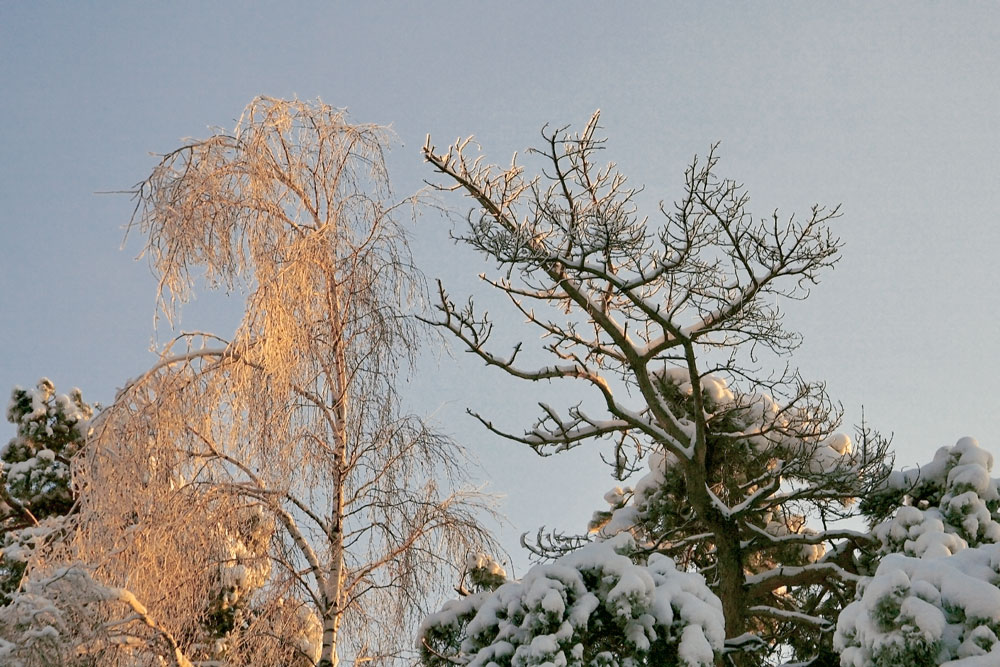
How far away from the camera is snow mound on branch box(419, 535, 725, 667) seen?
5.98 m

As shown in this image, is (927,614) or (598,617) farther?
(598,617)

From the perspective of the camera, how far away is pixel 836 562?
33.1ft

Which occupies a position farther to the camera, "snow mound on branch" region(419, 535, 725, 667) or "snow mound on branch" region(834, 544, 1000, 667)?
"snow mound on branch" region(419, 535, 725, 667)

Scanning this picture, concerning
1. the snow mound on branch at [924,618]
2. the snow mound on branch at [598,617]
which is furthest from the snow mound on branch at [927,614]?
the snow mound on branch at [598,617]

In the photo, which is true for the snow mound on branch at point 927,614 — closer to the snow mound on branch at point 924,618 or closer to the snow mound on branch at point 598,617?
the snow mound on branch at point 924,618

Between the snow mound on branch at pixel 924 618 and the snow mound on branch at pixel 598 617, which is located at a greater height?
the snow mound on branch at pixel 598 617

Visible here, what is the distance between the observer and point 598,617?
6.22 meters

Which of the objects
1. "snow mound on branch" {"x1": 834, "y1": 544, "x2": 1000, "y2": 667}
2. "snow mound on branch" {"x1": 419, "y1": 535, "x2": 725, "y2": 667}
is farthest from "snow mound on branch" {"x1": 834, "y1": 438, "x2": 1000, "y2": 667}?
"snow mound on branch" {"x1": 419, "y1": 535, "x2": 725, "y2": 667}

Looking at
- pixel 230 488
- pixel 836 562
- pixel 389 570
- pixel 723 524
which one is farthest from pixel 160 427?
pixel 836 562

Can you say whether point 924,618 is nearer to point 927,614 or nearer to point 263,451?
point 927,614

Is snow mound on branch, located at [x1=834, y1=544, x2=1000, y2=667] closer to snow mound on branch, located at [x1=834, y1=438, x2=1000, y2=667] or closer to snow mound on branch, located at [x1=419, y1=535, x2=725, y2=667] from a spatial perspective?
snow mound on branch, located at [x1=834, y1=438, x2=1000, y2=667]

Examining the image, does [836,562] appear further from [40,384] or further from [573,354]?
[40,384]

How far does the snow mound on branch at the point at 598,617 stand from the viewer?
5.98 meters

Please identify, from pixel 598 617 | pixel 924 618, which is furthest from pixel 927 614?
pixel 598 617
